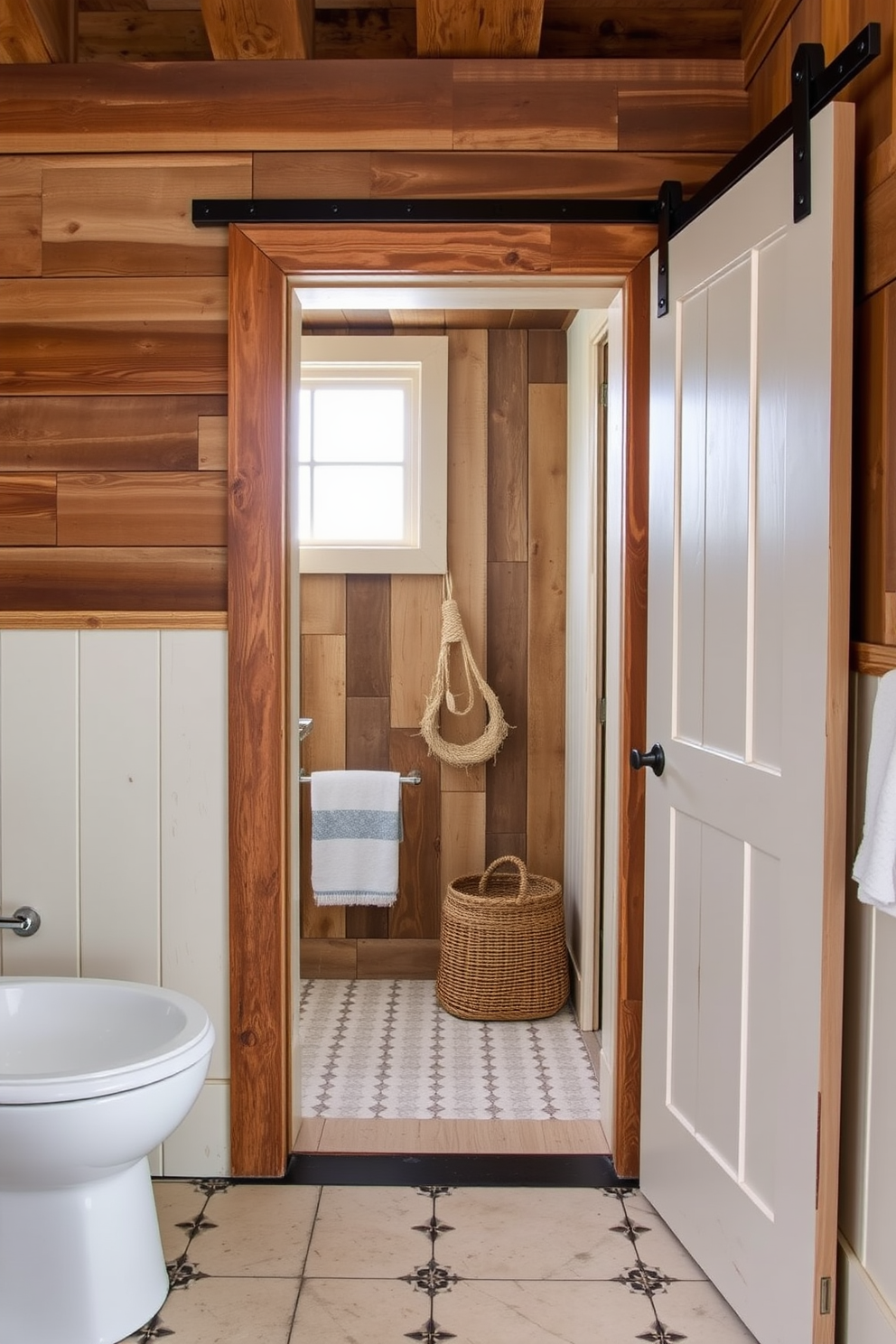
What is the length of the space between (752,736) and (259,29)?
1756mm

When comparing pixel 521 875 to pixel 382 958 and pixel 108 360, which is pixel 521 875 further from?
pixel 108 360

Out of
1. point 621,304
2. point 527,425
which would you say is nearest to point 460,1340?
point 621,304

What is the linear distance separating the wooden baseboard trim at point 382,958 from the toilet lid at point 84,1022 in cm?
166

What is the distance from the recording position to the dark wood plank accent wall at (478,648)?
12.3ft

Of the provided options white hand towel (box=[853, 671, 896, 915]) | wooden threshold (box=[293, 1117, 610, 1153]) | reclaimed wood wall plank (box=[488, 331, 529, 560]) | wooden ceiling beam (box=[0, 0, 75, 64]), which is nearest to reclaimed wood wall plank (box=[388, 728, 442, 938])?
reclaimed wood wall plank (box=[488, 331, 529, 560])

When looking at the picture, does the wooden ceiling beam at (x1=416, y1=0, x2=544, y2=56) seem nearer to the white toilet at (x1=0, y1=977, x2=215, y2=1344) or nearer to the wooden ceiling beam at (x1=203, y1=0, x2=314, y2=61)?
the wooden ceiling beam at (x1=203, y1=0, x2=314, y2=61)

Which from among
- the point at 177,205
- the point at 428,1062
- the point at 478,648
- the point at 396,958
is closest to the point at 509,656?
the point at 478,648

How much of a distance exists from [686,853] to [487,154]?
1517mm

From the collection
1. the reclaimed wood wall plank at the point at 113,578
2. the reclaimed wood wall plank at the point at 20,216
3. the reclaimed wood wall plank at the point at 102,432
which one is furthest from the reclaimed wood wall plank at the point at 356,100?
the reclaimed wood wall plank at the point at 113,578

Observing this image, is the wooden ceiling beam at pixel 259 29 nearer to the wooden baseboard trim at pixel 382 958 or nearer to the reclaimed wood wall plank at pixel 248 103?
the reclaimed wood wall plank at pixel 248 103

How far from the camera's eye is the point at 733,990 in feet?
6.33

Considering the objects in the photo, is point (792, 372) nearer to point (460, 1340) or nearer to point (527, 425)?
point (460, 1340)

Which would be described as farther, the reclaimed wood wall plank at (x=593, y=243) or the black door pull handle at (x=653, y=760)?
the reclaimed wood wall plank at (x=593, y=243)

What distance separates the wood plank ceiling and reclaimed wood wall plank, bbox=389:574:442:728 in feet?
5.40
